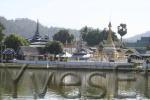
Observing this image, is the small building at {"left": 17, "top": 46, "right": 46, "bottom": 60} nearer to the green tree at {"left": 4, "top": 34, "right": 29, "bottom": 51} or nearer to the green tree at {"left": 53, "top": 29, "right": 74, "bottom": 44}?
the green tree at {"left": 4, "top": 34, "right": 29, "bottom": 51}

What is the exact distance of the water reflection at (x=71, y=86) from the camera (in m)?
29.1

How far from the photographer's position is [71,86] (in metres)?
42.8

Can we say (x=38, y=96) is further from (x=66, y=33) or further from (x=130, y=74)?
(x=66, y=33)

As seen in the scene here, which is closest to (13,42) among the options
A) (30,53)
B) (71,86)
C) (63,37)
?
(30,53)

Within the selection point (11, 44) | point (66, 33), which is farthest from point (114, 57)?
point (66, 33)

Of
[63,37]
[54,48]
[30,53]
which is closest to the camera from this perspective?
[30,53]

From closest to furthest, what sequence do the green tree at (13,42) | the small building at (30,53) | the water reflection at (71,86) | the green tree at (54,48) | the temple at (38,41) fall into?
the water reflection at (71,86) < the small building at (30,53) < the green tree at (54,48) < the green tree at (13,42) < the temple at (38,41)

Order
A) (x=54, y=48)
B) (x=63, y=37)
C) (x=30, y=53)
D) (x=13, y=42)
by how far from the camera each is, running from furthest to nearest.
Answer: (x=63, y=37) < (x=13, y=42) < (x=54, y=48) < (x=30, y=53)

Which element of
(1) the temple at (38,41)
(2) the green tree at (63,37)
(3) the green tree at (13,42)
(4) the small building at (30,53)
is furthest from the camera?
(2) the green tree at (63,37)

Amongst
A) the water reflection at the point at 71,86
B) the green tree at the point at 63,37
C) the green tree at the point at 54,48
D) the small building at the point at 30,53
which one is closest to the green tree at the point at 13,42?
the small building at the point at 30,53

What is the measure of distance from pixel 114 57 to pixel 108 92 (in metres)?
36.3

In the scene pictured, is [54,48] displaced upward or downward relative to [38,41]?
downward

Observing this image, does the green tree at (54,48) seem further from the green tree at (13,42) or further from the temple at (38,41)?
the temple at (38,41)

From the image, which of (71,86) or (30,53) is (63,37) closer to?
(30,53)
